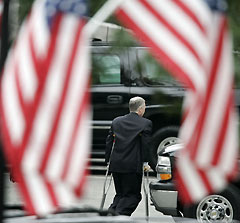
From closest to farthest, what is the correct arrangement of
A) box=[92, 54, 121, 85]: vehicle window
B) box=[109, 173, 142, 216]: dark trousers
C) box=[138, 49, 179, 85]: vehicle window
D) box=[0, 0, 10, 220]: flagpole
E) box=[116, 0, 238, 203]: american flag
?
1. box=[116, 0, 238, 203]: american flag
2. box=[0, 0, 10, 220]: flagpole
3. box=[138, 49, 179, 85]: vehicle window
4. box=[92, 54, 121, 85]: vehicle window
5. box=[109, 173, 142, 216]: dark trousers

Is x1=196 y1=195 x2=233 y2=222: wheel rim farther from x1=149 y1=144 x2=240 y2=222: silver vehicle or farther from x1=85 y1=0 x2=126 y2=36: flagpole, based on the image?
x1=85 y1=0 x2=126 y2=36: flagpole

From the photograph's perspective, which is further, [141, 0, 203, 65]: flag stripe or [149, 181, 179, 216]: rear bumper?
[149, 181, 179, 216]: rear bumper

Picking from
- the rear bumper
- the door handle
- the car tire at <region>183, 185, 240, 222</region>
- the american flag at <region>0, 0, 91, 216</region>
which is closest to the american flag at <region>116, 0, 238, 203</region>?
the american flag at <region>0, 0, 91, 216</region>

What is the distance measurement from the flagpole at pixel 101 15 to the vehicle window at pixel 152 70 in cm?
24

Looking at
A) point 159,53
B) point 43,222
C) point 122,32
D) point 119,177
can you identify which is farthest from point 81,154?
point 119,177

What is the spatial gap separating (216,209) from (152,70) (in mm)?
7361

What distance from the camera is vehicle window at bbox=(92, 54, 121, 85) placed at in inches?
171

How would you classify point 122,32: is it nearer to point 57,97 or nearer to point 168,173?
point 57,97

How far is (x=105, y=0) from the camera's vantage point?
13.8 feet

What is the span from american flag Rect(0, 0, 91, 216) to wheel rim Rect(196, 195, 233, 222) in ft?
25.7

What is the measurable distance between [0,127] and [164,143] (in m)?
12.8

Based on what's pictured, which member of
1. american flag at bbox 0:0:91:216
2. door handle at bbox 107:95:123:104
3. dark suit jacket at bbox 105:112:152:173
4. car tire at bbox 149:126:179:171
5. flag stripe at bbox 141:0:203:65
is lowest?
car tire at bbox 149:126:179:171

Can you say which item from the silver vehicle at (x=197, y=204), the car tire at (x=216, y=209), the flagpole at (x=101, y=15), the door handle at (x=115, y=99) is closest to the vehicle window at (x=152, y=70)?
the flagpole at (x=101, y=15)

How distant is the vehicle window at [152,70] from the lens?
163 inches
